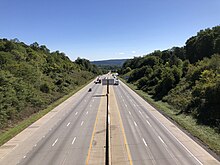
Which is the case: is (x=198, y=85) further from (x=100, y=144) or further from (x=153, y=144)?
(x=100, y=144)

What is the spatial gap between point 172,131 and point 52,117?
22.4 meters

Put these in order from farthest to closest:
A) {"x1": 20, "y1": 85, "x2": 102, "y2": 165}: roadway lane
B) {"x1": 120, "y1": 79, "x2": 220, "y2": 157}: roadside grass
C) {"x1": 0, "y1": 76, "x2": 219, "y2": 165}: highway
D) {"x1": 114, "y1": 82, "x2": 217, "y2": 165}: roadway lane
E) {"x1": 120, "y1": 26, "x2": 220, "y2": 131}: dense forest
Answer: {"x1": 120, "y1": 26, "x2": 220, "y2": 131}: dense forest → {"x1": 120, "y1": 79, "x2": 220, "y2": 157}: roadside grass → {"x1": 20, "y1": 85, "x2": 102, "y2": 165}: roadway lane → {"x1": 0, "y1": 76, "x2": 219, "y2": 165}: highway → {"x1": 114, "y1": 82, "x2": 217, "y2": 165}: roadway lane

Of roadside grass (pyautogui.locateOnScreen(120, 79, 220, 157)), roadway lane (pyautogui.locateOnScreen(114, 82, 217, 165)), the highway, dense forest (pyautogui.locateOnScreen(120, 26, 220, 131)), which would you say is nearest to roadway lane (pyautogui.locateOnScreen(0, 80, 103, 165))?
the highway

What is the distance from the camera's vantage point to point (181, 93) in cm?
6216

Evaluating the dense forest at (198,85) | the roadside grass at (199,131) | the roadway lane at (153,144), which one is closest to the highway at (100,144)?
the roadway lane at (153,144)

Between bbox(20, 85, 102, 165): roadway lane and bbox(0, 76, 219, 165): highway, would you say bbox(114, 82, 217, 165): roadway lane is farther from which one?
bbox(20, 85, 102, 165): roadway lane

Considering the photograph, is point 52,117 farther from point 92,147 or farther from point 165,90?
point 165,90

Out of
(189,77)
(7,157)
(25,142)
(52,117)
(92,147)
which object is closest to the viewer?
(7,157)

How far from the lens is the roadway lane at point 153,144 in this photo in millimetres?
23969

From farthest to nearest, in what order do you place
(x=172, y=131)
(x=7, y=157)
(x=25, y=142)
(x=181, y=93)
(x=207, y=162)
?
(x=181, y=93) → (x=172, y=131) → (x=25, y=142) → (x=7, y=157) → (x=207, y=162)

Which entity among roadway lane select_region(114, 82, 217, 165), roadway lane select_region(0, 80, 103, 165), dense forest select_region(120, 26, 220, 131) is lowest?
roadway lane select_region(0, 80, 103, 165)

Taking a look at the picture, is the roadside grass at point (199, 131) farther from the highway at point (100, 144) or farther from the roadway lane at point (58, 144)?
the roadway lane at point (58, 144)

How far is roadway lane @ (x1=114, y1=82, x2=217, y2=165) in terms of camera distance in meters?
24.0

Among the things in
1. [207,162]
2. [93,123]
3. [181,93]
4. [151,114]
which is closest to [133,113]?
[151,114]
